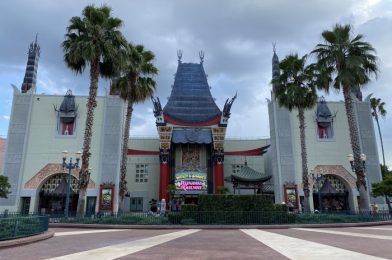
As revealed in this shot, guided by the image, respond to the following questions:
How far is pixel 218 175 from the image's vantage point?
42.3 m

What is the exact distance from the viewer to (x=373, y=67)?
24.6 m

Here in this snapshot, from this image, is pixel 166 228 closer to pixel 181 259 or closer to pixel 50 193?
pixel 181 259

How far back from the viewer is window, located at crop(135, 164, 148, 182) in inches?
1727

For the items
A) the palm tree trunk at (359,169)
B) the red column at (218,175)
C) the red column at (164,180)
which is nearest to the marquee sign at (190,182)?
the red column at (164,180)

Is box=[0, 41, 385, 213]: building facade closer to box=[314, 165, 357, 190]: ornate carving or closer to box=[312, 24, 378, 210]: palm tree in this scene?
box=[314, 165, 357, 190]: ornate carving

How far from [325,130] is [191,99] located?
19469 millimetres

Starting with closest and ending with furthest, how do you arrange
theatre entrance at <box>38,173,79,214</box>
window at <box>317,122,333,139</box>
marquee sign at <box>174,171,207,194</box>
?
theatre entrance at <box>38,173,79,214</box> → window at <box>317,122,333,139</box> → marquee sign at <box>174,171,207,194</box>

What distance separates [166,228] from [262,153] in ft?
103

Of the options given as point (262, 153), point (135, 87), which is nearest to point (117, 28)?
point (135, 87)

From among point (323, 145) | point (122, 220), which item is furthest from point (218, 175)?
point (122, 220)

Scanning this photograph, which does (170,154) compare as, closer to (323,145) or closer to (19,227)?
(323,145)

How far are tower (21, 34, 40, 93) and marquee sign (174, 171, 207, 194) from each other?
887 inches

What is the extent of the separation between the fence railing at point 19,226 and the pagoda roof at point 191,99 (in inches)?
1260

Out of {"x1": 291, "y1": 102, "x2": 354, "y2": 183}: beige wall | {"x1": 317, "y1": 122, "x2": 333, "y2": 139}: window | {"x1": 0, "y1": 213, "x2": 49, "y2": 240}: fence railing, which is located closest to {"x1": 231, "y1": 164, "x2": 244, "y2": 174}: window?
{"x1": 291, "y1": 102, "x2": 354, "y2": 183}: beige wall
